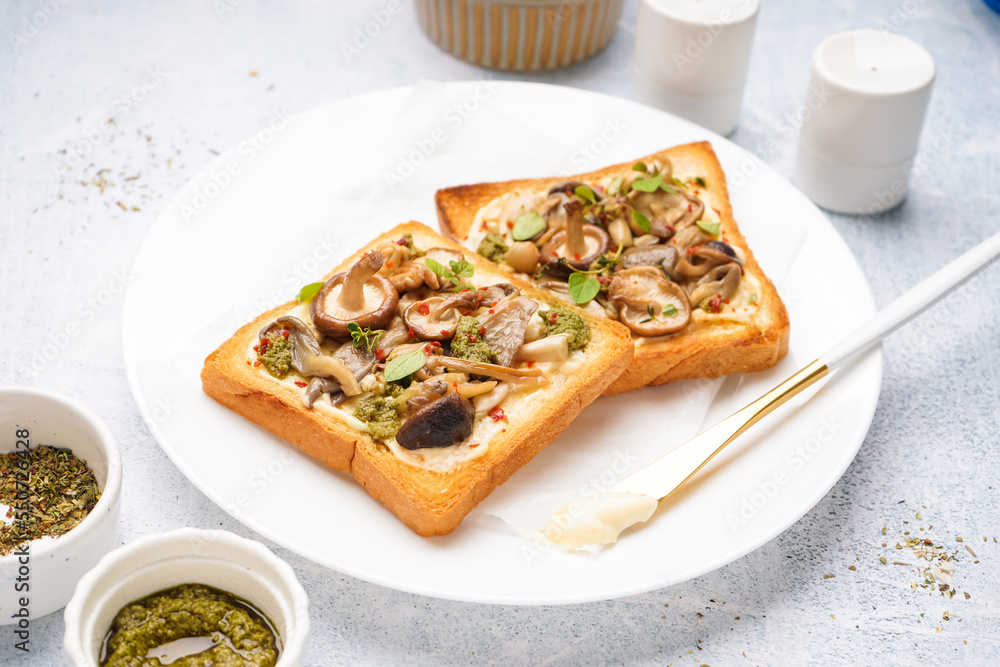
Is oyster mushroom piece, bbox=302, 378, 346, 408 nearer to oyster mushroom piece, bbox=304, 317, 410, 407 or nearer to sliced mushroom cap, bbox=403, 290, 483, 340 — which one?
oyster mushroom piece, bbox=304, 317, 410, 407

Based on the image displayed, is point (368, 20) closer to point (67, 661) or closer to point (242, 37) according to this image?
point (242, 37)

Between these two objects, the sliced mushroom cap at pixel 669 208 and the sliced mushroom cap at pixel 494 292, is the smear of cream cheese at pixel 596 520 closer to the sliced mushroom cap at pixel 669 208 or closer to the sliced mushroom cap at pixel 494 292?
the sliced mushroom cap at pixel 494 292

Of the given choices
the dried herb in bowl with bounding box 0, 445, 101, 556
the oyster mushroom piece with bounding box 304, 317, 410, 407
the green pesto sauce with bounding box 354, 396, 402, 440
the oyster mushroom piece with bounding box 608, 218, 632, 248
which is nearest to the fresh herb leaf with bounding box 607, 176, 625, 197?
the oyster mushroom piece with bounding box 608, 218, 632, 248

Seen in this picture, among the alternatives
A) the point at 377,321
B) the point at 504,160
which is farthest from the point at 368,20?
the point at 377,321

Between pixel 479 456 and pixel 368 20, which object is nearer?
pixel 479 456

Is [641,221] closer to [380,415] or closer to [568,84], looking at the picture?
[380,415]

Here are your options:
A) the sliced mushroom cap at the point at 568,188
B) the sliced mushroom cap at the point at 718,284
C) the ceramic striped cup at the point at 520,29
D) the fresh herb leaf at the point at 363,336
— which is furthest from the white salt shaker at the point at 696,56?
the fresh herb leaf at the point at 363,336

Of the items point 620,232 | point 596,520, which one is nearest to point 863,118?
point 620,232
